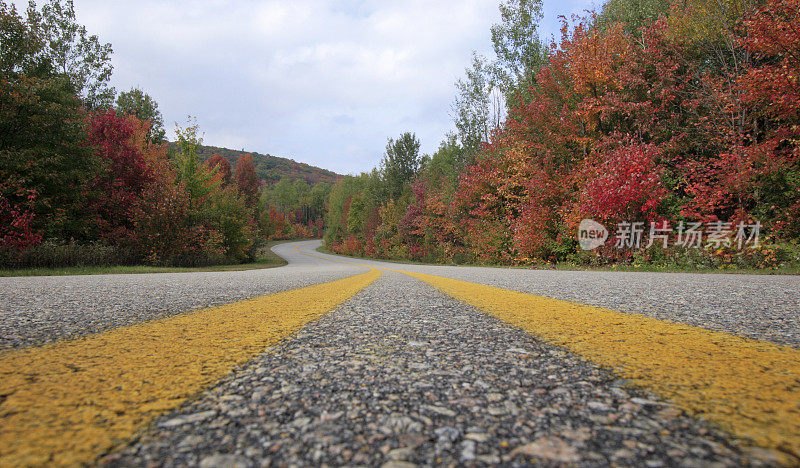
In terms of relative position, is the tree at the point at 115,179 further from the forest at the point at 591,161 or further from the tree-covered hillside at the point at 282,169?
the tree-covered hillside at the point at 282,169

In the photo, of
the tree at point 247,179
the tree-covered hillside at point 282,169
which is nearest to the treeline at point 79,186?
the tree at point 247,179

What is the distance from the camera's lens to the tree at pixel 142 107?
84.6ft

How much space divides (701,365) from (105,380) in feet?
6.98

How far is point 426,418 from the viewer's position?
0.93 meters

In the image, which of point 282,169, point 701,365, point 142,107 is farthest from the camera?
point 282,169

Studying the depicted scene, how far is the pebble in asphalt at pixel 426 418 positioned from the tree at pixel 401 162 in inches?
1129

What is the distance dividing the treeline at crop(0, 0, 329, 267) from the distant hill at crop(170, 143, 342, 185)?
85788 mm

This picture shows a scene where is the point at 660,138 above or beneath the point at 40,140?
above

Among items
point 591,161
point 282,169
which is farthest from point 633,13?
point 282,169

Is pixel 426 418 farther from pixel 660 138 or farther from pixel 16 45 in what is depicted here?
pixel 16 45

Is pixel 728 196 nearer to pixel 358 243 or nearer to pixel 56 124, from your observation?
pixel 56 124

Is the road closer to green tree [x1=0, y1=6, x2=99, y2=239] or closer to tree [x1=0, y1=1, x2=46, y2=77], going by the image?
green tree [x1=0, y1=6, x2=99, y2=239]

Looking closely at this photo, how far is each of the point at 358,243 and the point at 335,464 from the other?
33.3 metres

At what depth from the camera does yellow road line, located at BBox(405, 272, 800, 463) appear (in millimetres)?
853
